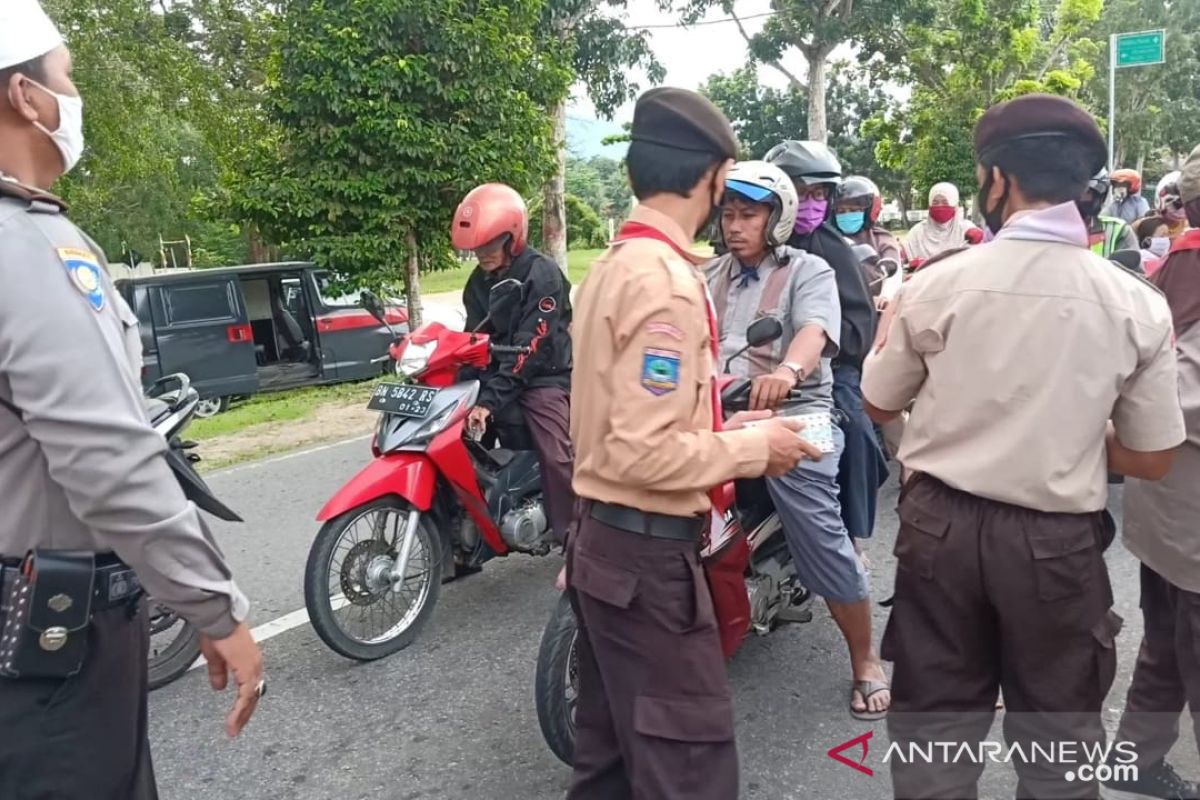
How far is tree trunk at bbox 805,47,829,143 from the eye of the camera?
2206 centimetres

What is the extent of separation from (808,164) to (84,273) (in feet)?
9.26

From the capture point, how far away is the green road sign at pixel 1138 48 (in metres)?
12.1

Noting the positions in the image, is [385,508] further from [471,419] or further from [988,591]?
[988,591]

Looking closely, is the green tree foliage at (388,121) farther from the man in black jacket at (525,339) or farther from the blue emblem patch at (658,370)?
the blue emblem patch at (658,370)

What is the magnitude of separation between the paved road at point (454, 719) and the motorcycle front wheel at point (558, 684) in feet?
0.61

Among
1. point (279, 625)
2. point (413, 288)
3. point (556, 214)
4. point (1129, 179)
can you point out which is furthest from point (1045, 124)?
point (556, 214)

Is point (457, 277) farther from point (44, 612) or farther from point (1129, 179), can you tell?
point (44, 612)

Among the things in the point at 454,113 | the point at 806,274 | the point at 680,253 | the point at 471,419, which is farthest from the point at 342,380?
the point at 680,253

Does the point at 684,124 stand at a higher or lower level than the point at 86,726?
higher

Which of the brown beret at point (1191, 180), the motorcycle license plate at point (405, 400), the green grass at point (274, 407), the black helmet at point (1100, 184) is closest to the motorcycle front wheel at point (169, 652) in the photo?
the motorcycle license plate at point (405, 400)

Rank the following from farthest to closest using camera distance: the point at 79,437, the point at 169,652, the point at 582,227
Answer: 1. the point at 582,227
2. the point at 169,652
3. the point at 79,437

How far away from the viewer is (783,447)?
212cm

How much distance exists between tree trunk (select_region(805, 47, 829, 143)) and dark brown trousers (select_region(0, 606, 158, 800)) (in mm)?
21945

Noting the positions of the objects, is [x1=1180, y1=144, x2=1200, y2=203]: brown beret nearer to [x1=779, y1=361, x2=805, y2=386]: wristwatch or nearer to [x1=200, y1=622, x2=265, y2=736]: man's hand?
[x1=779, y1=361, x2=805, y2=386]: wristwatch
